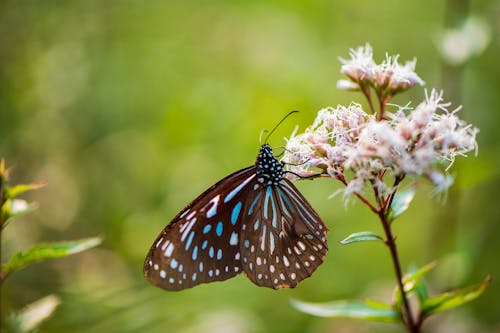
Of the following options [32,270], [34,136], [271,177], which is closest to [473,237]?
[271,177]

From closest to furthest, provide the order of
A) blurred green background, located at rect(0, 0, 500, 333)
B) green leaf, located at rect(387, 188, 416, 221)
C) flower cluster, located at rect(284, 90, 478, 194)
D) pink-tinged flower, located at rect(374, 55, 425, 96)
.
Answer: flower cluster, located at rect(284, 90, 478, 194)
green leaf, located at rect(387, 188, 416, 221)
pink-tinged flower, located at rect(374, 55, 425, 96)
blurred green background, located at rect(0, 0, 500, 333)

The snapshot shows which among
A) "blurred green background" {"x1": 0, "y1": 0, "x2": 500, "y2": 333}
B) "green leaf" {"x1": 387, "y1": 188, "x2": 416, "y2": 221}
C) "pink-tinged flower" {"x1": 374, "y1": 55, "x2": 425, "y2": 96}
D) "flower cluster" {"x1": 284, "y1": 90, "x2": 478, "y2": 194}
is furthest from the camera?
"blurred green background" {"x1": 0, "y1": 0, "x2": 500, "y2": 333}

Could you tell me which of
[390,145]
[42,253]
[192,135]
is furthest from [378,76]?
[192,135]

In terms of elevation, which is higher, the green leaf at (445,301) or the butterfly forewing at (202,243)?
the butterfly forewing at (202,243)

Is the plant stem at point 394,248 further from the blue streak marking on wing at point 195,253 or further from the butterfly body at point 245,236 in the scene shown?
the blue streak marking on wing at point 195,253

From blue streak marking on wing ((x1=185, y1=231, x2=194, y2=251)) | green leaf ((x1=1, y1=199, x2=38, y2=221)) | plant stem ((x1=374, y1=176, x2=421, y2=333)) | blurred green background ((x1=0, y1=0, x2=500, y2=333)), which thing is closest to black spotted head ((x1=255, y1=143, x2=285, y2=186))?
blue streak marking on wing ((x1=185, y1=231, x2=194, y2=251))

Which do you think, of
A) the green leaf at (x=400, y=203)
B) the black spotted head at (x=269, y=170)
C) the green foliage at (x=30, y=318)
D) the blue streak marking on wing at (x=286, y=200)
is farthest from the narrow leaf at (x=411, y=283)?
the green foliage at (x=30, y=318)

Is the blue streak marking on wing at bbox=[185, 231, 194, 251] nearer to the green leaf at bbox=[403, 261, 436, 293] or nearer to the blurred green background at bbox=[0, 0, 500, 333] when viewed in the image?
the green leaf at bbox=[403, 261, 436, 293]
